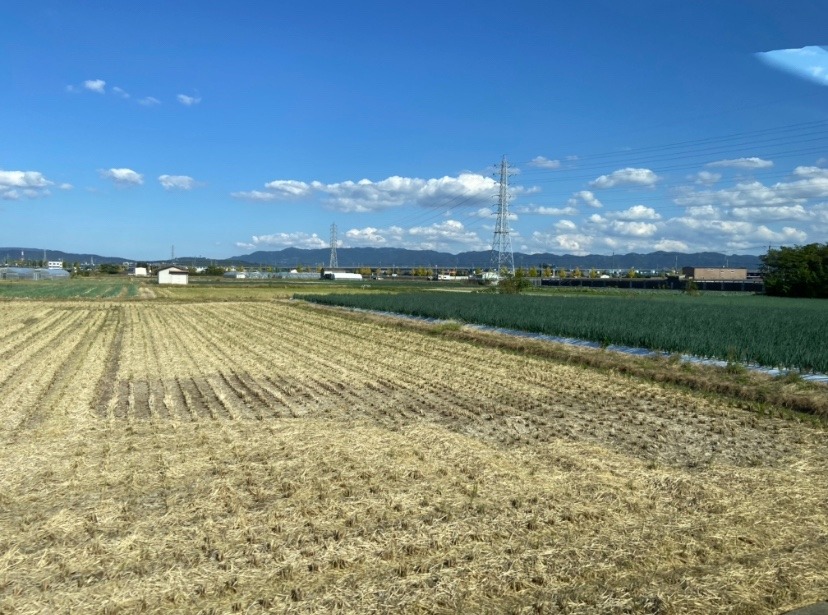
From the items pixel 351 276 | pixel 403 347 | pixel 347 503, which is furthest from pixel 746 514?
pixel 351 276

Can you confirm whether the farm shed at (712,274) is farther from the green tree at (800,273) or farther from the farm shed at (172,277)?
the farm shed at (172,277)

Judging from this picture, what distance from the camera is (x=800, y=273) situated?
75375mm

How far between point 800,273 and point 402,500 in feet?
263

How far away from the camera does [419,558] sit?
6094 millimetres

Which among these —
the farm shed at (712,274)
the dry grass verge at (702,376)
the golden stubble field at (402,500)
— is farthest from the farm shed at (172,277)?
the farm shed at (712,274)

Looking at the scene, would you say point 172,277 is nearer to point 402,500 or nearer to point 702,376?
point 702,376

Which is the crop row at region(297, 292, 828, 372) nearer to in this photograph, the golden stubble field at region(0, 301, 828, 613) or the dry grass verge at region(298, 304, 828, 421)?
the dry grass verge at region(298, 304, 828, 421)

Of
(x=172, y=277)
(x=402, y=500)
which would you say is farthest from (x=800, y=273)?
(x=172, y=277)

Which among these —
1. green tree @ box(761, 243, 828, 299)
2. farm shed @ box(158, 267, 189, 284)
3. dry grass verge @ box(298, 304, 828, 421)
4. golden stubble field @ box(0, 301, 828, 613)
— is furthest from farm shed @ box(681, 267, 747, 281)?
golden stubble field @ box(0, 301, 828, 613)

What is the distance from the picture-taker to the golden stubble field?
553 cm

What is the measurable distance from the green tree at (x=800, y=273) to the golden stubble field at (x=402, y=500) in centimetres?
6933

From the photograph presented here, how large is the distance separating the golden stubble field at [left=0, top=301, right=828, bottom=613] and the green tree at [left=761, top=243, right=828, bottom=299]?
2730 inches

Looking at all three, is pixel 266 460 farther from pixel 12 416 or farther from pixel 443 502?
pixel 12 416

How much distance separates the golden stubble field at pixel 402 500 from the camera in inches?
218
